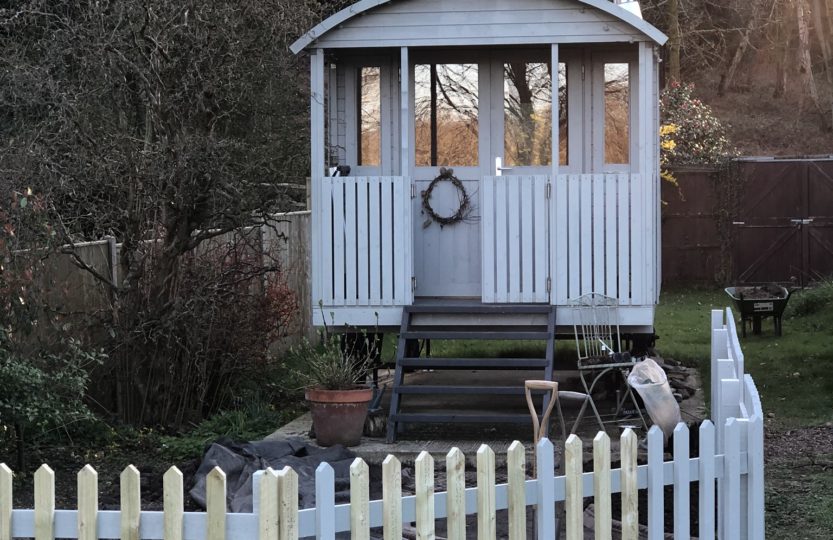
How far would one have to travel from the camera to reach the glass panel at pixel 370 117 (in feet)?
36.0

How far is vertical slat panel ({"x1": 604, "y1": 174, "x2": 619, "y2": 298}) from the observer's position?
9750 mm

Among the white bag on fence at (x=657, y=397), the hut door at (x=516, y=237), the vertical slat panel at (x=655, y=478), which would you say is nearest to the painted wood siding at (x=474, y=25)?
the hut door at (x=516, y=237)

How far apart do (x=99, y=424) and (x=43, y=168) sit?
2168 mm

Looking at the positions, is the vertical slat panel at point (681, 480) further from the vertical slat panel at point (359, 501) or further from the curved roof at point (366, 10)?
the curved roof at point (366, 10)

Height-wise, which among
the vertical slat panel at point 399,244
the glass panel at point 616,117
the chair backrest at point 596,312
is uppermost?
the glass panel at point 616,117

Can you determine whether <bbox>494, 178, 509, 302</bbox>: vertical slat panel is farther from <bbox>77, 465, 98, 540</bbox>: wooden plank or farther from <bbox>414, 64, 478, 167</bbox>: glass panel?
<bbox>77, 465, 98, 540</bbox>: wooden plank

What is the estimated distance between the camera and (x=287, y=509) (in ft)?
11.6

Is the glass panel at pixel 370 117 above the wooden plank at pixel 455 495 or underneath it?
above

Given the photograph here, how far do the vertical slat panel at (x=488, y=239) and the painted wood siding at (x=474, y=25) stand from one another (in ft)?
3.99

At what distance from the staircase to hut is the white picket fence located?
4317mm

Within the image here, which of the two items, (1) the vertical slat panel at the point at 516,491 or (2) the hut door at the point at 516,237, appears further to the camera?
(2) the hut door at the point at 516,237

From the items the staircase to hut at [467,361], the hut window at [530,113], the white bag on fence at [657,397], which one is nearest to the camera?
the white bag on fence at [657,397]

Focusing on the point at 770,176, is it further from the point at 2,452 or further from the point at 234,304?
the point at 2,452

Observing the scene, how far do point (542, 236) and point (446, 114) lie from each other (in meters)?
1.74
